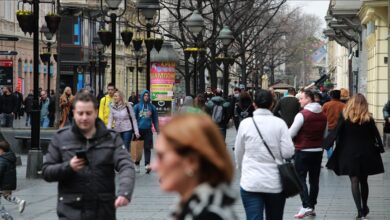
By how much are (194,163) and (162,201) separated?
475 inches

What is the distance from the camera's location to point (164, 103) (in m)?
44.2

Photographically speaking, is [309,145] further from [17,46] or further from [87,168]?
[17,46]

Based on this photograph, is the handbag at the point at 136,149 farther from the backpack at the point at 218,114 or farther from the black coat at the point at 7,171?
the black coat at the point at 7,171

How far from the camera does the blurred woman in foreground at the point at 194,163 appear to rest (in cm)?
397

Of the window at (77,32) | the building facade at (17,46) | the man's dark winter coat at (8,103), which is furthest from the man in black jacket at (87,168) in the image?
the window at (77,32)

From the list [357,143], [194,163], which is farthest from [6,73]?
[194,163]

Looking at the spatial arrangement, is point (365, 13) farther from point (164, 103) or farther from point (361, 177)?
point (361, 177)

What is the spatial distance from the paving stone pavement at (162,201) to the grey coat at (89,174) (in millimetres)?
6181

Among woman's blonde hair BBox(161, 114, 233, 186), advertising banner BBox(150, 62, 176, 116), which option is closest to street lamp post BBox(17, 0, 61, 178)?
woman's blonde hair BBox(161, 114, 233, 186)

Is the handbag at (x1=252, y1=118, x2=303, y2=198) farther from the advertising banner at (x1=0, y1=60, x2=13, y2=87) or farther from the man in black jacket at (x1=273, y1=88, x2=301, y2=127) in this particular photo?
the advertising banner at (x1=0, y1=60, x2=13, y2=87)

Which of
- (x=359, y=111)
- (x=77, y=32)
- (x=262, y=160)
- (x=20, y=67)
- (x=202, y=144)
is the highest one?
(x=77, y=32)

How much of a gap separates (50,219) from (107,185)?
6.32 meters

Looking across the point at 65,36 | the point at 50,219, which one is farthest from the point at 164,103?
the point at 65,36

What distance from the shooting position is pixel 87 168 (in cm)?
760
